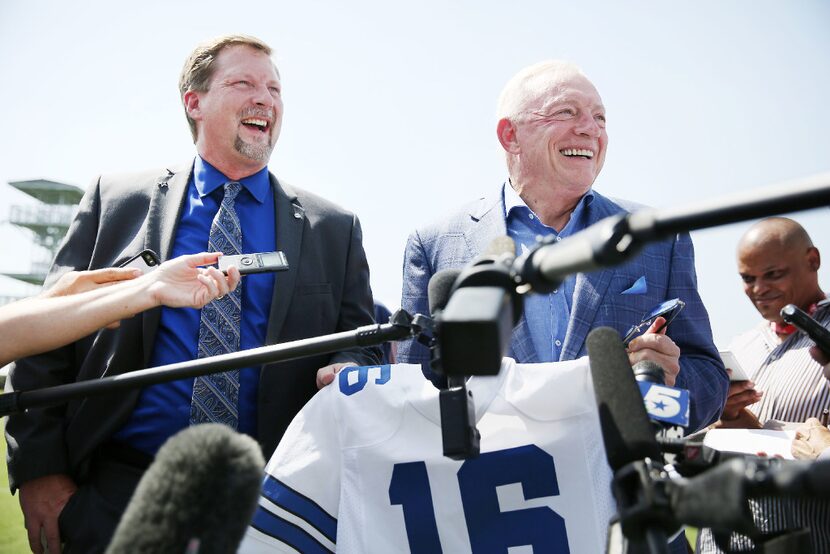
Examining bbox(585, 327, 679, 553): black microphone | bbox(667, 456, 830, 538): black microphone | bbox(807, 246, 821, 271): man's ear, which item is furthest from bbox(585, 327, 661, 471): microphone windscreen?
bbox(807, 246, 821, 271): man's ear

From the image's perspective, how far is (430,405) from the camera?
230 centimetres

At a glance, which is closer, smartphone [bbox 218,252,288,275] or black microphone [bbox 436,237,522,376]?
black microphone [bbox 436,237,522,376]

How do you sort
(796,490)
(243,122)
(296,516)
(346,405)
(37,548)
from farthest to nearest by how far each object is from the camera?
1. (243,122)
2. (37,548)
3. (346,405)
4. (296,516)
5. (796,490)

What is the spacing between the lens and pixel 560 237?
10.5 feet

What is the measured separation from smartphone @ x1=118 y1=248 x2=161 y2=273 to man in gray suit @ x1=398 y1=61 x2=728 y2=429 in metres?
1.05

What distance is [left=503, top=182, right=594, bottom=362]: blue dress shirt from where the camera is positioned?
9.65 ft

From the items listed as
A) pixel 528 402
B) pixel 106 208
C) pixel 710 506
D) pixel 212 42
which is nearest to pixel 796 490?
pixel 710 506

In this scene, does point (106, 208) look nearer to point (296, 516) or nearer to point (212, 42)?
point (212, 42)

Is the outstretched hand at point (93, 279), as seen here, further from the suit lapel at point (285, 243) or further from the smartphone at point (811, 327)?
the smartphone at point (811, 327)

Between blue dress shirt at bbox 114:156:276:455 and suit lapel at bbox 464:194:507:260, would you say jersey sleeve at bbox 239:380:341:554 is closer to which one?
blue dress shirt at bbox 114:156:276:455

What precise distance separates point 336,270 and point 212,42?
1276 mm

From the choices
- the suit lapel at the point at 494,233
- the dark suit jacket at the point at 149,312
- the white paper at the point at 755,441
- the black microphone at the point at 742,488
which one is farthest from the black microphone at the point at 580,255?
the white paper at the point at 755,441

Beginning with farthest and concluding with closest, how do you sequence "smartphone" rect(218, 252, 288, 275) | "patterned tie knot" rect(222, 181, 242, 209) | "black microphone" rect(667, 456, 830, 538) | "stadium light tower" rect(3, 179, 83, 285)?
"stadium light tower" rect(3, 179, 83, 285) < "patterned tie knot" rect(222, 181, 242, 209) < "smartphone" rect(218, 252, 288, 275) < "black microphone" rect(667, 456, 830, 538)

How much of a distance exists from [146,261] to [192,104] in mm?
1284
